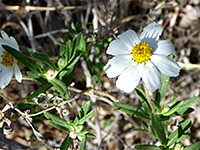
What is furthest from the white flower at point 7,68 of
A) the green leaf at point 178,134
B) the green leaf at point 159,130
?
the green leaf at point 178,134

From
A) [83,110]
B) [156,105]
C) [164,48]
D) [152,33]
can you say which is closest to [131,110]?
[156,105]

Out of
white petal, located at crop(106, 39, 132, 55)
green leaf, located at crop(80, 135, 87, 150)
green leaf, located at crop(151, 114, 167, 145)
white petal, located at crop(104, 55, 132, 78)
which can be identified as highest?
white petal, located at crop(106, 39, 132, 55)

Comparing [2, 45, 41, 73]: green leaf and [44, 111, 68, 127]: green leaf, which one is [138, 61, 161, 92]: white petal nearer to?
[44, 111, 68, 127]: green leaf

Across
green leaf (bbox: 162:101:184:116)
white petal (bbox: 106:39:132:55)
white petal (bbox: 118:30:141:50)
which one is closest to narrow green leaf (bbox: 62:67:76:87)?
white petal (bbox: 106:39:132:55)

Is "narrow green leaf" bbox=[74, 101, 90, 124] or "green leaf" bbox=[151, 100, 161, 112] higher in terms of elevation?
"narrow green leaf" bbox=[74, 101, 90, 124]

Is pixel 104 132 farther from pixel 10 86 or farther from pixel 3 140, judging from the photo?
pixel 10 86

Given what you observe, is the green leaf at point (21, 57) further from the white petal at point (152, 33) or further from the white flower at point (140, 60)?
the white petal at point (152, 33)
